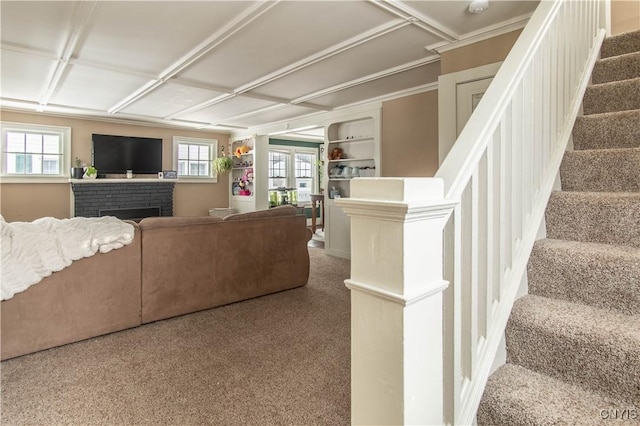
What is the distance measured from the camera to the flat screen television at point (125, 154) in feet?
20.4

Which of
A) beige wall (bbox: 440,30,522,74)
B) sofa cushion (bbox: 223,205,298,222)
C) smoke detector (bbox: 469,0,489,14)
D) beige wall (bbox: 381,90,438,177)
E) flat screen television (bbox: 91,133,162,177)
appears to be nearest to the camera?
smoke detector (bbox: 469,0,489,14)

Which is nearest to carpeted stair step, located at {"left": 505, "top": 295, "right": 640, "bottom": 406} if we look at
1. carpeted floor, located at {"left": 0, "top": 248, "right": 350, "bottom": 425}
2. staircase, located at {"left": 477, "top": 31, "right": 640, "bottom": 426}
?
staircase, located at {"left": 477, "top": 31, "right": 640, "bottom": 426}

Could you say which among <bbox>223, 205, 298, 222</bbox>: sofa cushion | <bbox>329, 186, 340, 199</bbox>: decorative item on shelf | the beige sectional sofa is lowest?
the beige sectional sofa

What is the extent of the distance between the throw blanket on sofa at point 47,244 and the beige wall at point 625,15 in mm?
4143

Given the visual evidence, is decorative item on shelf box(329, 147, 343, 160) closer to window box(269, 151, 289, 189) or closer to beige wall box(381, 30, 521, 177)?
beige wall box(381, 30, 521, 177)

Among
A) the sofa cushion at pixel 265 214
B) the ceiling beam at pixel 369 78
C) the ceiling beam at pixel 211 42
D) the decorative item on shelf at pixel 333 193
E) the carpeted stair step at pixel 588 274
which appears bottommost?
the carpeted stair step at pixel 588 274

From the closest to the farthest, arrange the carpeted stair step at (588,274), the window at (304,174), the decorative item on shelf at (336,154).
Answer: the carpeted stair step at (588,274) → the decorative item on shelf at (336,154) → the window at (304,174)

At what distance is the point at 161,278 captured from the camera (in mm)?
2797

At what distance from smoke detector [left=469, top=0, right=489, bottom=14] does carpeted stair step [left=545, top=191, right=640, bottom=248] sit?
168 cm

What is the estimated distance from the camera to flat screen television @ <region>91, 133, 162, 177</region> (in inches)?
245

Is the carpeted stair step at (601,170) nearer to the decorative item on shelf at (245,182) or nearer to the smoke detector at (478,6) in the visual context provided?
the smoke detector at (478,6)

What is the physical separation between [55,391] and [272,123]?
18.8 ft

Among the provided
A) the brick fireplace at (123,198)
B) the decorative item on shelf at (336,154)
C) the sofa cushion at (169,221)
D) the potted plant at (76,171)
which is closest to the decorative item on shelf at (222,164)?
the brick fireplace at (123,198)

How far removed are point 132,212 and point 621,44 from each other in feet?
23.3
